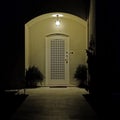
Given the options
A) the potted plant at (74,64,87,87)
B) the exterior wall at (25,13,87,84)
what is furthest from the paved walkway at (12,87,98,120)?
the exterior wall at (25,13,87,84)

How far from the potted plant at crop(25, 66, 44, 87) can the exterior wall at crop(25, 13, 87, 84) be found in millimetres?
743

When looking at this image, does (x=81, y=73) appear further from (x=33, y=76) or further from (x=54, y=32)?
(x=54, y=32)

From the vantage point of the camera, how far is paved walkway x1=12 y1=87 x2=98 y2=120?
9.93 m

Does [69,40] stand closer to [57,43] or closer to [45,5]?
[57,43]

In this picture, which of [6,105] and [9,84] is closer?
[6,105]

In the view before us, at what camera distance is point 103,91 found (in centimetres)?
1399

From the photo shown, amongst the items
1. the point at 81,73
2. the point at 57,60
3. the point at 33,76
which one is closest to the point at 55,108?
the point at 33,76

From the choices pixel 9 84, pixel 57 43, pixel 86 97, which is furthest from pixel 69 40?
pixel 86 97

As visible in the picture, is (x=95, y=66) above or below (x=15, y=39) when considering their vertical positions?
below

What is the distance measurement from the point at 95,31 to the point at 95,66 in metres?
1.26

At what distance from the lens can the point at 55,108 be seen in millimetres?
11414

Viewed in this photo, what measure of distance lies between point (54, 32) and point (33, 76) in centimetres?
245

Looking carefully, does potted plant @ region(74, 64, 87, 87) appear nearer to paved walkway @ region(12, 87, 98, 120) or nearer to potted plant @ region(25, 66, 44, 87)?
potted plant @ region(25, 66, 44, 87)

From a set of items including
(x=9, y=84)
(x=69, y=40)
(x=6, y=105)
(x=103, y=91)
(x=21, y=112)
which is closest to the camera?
(x=21, y=112)
